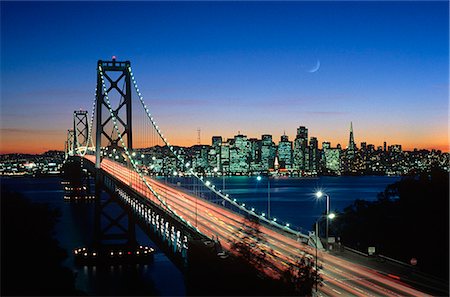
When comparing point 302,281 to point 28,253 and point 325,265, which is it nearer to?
point 325,265

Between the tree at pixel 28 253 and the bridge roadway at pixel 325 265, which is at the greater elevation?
the tree at pixel 28 253

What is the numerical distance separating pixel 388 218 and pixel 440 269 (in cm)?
900

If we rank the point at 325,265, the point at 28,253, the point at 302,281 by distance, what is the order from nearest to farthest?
the point at 302,281 → the point at 28,253 → the point at 325,265

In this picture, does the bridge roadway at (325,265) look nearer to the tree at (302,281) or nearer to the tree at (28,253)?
the tree at (302,281)

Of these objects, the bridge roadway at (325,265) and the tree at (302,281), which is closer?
the tree at (302,281)

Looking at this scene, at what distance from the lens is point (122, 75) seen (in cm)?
→ 4459

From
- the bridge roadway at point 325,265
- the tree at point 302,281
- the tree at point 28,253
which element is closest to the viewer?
the tree at point 302,281

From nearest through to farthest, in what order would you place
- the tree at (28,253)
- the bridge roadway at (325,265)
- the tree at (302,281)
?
the tree at (302,281) < the tree at (28,253) < the bridge roadway at (325,265)

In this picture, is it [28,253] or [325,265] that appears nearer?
[28,253]

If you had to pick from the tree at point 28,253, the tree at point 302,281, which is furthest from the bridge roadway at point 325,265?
the tree at point 28,253

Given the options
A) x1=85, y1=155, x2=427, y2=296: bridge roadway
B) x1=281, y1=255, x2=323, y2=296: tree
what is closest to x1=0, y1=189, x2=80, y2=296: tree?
x1=85, y1=155, x2=427, y2=296: bridge roadway

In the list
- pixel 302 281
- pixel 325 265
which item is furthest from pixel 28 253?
pixel 325 265

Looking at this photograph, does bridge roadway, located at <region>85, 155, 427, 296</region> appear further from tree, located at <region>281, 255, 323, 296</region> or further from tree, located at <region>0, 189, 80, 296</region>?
tree, located at <region>0, 189, 80, 296</region>

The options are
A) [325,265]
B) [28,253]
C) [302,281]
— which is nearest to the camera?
[302,281]
